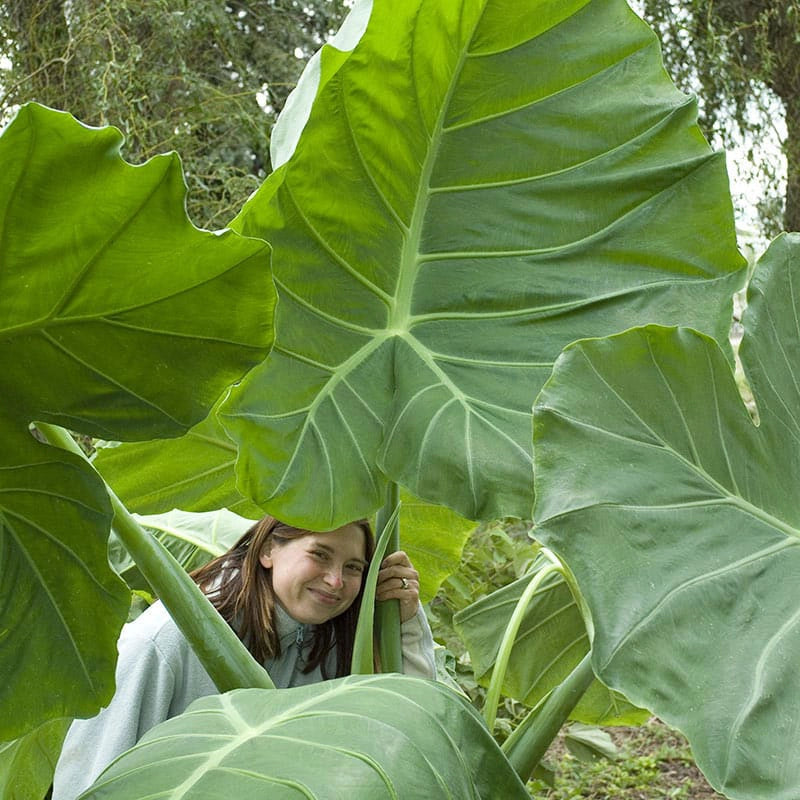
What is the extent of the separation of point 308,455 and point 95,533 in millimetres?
250

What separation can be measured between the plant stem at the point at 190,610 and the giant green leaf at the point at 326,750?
144 mm

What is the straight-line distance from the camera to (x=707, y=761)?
2.62ft

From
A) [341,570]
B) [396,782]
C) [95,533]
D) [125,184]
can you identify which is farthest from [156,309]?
[341,570]

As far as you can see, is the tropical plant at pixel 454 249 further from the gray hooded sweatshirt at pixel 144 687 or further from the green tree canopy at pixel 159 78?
the green tree canopy at pixel 159 78

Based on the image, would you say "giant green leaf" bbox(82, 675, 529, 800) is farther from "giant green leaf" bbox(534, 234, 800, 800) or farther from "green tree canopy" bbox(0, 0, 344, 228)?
"green tree canopy" bbox(0, 0, 344, 228)

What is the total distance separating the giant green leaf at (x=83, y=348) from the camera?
0.75 m

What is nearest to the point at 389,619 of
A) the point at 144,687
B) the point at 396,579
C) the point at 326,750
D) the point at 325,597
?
the point at 396,579

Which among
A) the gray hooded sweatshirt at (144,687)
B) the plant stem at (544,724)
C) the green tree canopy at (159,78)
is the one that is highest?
the green tree canopy at (159,78)

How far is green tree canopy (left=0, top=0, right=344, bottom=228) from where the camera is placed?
10.8ft

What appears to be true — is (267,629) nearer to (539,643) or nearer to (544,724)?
(544,724)

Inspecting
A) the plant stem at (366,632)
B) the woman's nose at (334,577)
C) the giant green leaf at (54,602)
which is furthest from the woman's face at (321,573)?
the giant green leaf at (54,602)

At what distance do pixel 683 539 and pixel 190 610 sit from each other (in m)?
0.43

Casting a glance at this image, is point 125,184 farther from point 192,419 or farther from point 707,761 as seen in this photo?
point 707,761

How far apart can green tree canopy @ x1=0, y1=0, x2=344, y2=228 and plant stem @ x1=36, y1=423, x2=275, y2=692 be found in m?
2.26
